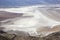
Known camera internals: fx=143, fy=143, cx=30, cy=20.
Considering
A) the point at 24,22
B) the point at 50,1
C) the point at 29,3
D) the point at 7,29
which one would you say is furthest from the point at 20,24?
the point at 50,1

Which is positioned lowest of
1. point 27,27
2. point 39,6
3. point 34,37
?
point 34,37

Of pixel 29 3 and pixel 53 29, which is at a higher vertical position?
pixel 29 3

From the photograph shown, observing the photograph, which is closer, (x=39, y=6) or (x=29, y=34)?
(x=29, y=34)

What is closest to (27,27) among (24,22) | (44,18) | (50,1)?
(24,22)

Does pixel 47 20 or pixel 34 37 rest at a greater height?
pixel 47 20

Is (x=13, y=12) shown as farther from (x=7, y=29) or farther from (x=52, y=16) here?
(x=52, y=16)

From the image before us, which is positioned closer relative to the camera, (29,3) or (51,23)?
(51,23)

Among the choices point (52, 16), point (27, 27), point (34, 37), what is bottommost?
point (34, 37)

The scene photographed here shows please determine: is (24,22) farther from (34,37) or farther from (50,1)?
(50,1)

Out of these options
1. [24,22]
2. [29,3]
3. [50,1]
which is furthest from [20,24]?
[50,1]
